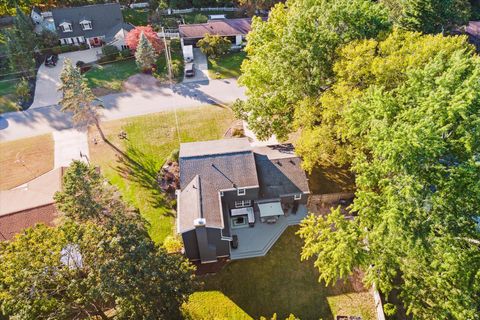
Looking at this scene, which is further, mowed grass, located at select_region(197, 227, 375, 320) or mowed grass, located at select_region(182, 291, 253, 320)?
mowed grass, located at select_region(197, 227, 375, 320)

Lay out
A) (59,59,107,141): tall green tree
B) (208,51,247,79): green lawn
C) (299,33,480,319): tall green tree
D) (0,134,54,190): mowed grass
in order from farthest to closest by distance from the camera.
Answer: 1. (208,51,247,79): green lawn
2. (0,134,54,190): mowed grass
3. (59,59,107,141): tall green tree
4. (299,33,480,319): tall green tree

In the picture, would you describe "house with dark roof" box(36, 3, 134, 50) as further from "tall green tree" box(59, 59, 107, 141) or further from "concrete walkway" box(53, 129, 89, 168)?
"tall green tree" box(59, 59, 107, 141)

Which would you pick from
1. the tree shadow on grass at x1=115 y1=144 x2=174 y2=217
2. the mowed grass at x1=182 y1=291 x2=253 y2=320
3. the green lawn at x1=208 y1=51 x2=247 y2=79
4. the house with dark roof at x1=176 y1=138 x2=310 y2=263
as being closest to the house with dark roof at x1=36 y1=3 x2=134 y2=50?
the green lawn at x1=208 y1=51 x2=247 y2=79

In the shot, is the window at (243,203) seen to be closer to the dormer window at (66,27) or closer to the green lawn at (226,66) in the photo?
the green lawn at (226,66)

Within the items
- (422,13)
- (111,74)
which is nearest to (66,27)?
(111,74)

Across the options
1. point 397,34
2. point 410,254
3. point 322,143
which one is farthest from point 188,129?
point 410,254
